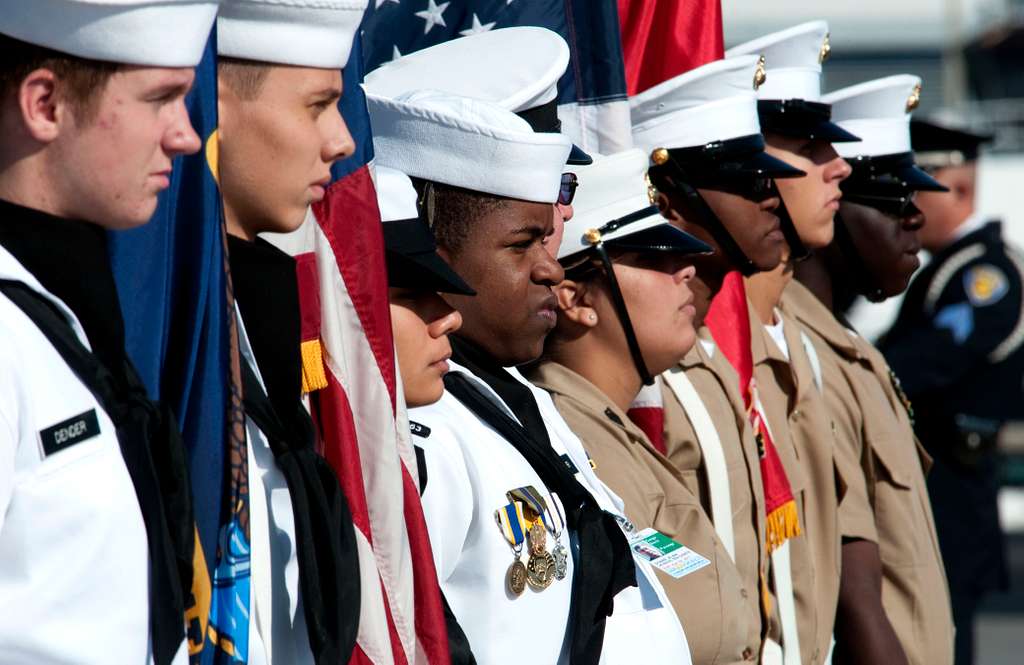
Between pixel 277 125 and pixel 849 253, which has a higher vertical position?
pixel 277 125

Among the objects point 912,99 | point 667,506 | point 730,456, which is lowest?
point 730,456

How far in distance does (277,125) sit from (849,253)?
11.7 ft

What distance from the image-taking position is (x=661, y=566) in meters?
2.98

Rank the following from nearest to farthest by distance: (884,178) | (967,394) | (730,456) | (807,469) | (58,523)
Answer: (58,523) < (730,456) < (807,469) < (884,178) < (967,394)

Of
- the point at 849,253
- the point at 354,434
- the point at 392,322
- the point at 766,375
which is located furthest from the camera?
the point at 849,253

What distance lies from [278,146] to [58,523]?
66 centimetres

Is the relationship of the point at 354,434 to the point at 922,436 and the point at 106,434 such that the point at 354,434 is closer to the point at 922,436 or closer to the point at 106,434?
the point at 106,434

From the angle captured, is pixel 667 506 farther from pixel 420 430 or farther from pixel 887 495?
pixel 887 495

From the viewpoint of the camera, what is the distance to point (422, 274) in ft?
8.30

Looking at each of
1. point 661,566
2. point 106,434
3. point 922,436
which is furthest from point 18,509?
point 922,436

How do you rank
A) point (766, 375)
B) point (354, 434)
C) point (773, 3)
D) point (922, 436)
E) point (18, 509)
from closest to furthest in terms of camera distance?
1. point (18, 509)
2. point (354, 434)
3. point (766, 375)
4. point (922, 436)
5. point (773, 3)

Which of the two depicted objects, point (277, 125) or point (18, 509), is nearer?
point (18, 509)

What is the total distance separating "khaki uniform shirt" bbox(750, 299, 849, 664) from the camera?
420 cm

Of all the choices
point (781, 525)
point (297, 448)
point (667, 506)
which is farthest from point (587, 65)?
point (297, 448)
